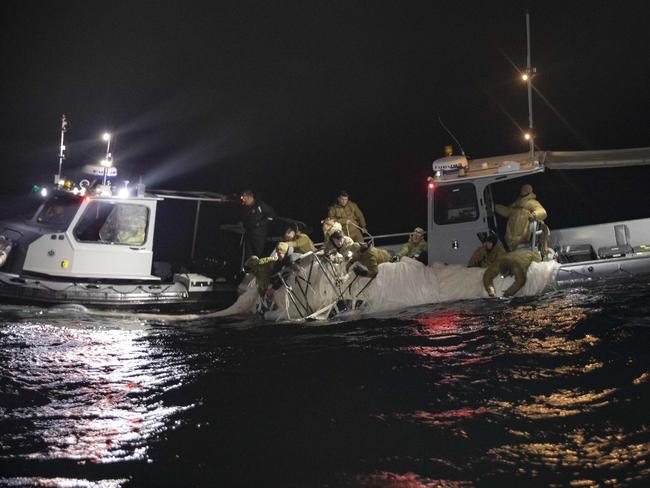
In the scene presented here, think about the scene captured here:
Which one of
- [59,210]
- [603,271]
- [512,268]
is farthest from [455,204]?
[59,210]

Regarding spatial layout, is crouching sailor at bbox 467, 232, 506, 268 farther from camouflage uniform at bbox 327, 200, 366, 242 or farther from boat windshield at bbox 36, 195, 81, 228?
boat windshield at bbox 36, 195, 81, 228

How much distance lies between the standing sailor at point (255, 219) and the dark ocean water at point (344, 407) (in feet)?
13.6

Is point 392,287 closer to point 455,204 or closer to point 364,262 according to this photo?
point 364,262

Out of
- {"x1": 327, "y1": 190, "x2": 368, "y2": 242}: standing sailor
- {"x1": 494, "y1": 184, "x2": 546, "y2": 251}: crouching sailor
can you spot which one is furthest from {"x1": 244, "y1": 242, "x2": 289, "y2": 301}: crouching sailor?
{"x1": 494, "y1": 184, "x2": 546, "y2": 251}: crouching sailor

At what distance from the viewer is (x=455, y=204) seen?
35.3 feet

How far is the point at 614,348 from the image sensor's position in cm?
558

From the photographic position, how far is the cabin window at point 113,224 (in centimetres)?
1056

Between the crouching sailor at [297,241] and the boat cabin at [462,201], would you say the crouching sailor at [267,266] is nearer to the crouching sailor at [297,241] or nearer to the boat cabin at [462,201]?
the crouching sailor at [297,241]

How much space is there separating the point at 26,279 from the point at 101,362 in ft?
14.4

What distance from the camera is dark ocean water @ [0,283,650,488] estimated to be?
3.30 meters

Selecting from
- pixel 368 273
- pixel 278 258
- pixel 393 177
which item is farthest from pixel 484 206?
pixel 393 177

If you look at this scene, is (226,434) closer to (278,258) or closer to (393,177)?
(278,258)

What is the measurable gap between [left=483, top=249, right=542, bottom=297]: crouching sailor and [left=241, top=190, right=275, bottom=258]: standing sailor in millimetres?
4535

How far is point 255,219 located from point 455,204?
400cm
